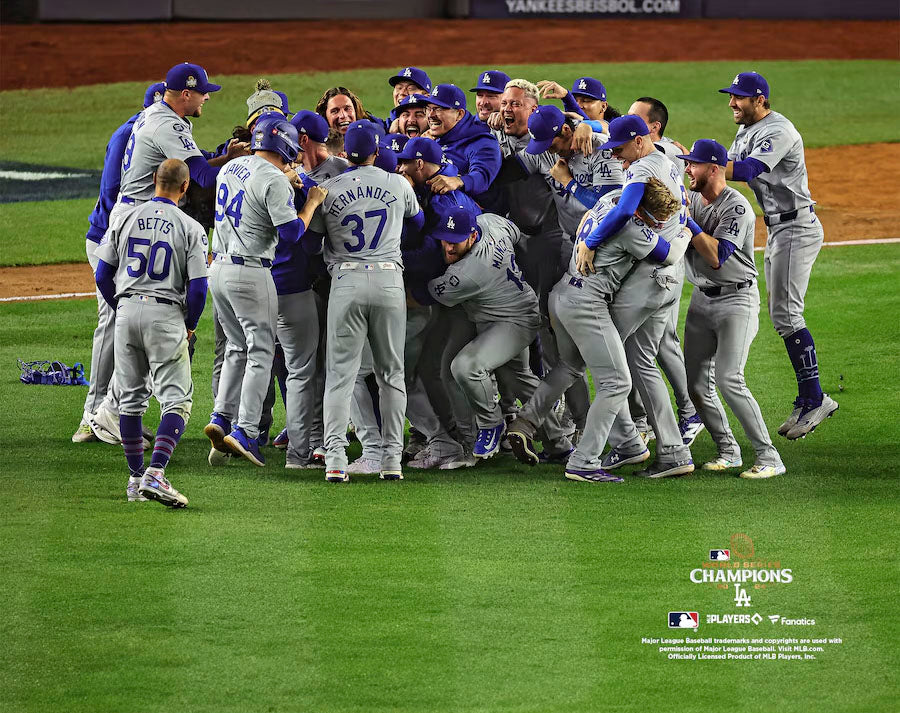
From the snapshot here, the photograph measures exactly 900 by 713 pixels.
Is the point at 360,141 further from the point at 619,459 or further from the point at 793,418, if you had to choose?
the point at 793,418

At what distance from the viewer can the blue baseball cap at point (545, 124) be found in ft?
25.3

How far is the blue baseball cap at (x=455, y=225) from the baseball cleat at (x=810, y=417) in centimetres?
238

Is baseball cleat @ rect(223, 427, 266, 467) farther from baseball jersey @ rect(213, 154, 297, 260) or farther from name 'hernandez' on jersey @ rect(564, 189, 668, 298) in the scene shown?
name 'hernandez' on jersey @ rect(564, 189, 668, 298)

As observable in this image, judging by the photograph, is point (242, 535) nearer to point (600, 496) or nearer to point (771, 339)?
point (600, 496)

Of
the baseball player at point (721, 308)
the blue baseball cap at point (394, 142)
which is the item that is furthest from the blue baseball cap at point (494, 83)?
the baseball player at point (721, 308)

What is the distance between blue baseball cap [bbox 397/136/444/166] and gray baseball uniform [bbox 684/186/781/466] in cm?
140

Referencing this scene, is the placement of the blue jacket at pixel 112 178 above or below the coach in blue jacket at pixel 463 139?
below

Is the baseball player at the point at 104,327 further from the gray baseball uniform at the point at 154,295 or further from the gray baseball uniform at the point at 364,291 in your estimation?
the gray baseball uniform at the point at 364,291

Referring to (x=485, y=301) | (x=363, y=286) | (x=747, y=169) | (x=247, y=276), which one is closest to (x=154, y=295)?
(x=247, y=276)

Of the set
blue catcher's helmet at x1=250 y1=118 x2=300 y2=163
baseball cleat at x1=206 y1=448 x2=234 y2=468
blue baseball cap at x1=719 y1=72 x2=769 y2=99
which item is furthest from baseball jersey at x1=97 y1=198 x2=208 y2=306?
blue baseball cap at x1=719 y1=72 x2=769 y2=99

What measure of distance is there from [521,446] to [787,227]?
241 cm

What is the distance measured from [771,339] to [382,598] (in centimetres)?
665

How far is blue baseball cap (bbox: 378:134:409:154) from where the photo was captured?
306 inches

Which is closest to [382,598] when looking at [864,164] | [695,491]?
[695,491]
